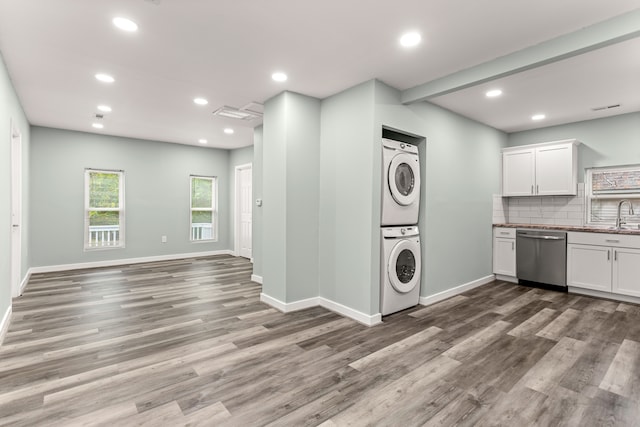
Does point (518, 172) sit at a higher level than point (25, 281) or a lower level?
higher

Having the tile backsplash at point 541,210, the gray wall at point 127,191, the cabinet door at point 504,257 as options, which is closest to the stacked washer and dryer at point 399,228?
the cabinet door at point 504,257

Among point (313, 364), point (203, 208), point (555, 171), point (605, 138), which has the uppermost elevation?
point (605, 138)

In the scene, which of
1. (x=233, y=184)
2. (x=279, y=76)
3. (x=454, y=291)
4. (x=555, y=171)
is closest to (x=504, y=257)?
(x=454, y=291)

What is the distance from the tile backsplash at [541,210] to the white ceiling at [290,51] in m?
1.33

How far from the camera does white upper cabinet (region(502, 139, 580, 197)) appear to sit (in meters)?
4.73

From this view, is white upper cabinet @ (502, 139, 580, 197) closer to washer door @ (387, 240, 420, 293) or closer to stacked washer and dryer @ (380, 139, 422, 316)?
stacked washer and dryer @ (380, 139, 422, 316)

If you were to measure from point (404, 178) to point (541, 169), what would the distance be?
2.77 metres

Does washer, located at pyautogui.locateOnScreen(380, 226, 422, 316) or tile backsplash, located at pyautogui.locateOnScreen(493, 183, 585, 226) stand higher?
tile backsplash, located at pyautogui.locateOnScreen(493, 183, 585, 226)

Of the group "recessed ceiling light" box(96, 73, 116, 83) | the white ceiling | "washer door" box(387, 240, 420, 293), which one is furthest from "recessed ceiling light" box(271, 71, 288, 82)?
"washer door" box(387, 240, 420, 293)

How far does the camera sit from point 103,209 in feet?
20.6

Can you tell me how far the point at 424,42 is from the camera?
2.62m

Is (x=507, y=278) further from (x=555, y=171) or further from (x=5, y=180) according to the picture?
(x=5, y=180)

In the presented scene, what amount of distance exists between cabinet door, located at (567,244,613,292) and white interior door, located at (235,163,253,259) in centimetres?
575

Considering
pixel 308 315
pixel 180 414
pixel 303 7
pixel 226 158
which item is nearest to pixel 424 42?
pixel 303 7
